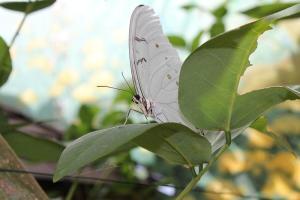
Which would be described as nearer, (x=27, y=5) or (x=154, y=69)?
(x=154, y=69)

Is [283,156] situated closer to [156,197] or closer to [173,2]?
[156,197]

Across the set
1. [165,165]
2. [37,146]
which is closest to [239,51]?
[37,146]

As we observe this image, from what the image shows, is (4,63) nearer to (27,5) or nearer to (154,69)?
(27,5)

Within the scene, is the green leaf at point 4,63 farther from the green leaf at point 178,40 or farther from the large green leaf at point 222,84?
the green leaf at point 178,40

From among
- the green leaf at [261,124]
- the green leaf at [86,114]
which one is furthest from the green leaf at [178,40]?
the green leaf at [261,124]

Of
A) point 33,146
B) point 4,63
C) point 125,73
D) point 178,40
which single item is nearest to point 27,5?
point 4,63

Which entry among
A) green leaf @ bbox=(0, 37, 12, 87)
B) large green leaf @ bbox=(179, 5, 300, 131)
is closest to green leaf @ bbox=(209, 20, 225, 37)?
green leaf @ bbox=(0, 37, 12, 87)
